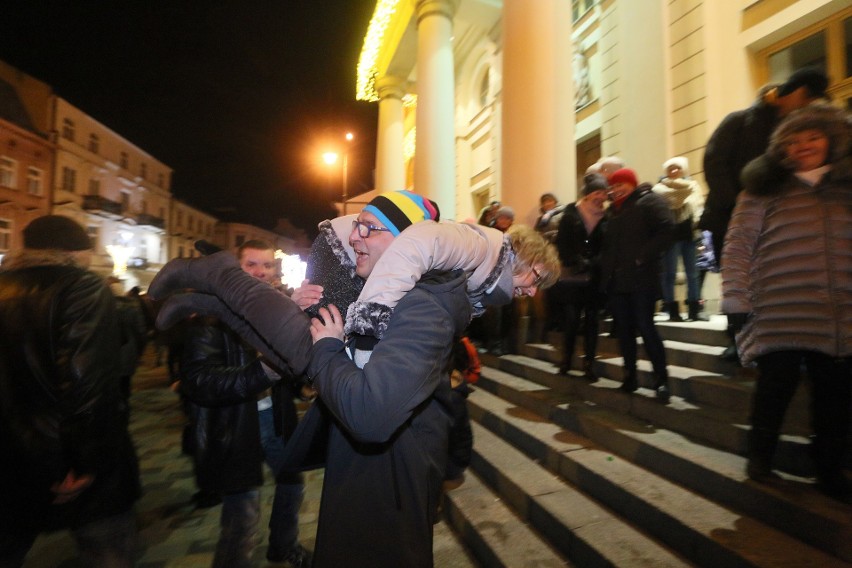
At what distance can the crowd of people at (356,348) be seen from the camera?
1323 millimetres

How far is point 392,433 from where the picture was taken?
47.9 inches

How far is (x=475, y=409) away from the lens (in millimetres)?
5207

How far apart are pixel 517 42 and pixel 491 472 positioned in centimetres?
680

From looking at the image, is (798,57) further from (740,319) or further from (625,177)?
(740,319)

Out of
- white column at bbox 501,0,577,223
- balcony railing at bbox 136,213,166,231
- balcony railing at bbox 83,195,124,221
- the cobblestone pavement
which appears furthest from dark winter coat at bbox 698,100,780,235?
balcony railing at bbox 136,213,166,231

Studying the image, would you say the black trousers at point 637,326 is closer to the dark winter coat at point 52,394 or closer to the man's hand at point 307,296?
the man's hand at point 307,296

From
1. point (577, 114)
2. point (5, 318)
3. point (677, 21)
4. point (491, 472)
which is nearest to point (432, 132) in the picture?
point (577, 114)

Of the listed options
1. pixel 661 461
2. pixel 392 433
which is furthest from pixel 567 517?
pixel 392 433

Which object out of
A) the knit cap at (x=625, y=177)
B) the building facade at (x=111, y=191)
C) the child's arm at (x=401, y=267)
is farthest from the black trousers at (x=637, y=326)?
the building facade at (x=111, y=191)

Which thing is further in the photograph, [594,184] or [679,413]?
[594,184]

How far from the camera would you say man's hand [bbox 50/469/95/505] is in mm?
1900

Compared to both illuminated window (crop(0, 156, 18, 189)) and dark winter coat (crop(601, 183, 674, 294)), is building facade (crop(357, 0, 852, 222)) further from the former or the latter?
illuminated window (crop(0, 156, 18, 189))

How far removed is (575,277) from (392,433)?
4.01 m

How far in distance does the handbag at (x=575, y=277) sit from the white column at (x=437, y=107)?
24.5 ft
